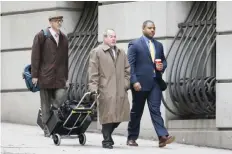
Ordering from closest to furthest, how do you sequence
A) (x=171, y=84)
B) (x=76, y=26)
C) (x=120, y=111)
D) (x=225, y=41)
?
1. (x=120, y=111)
2. (x=225, y=41)
3. (x=171, y=84)
4. (x=76, y=26)

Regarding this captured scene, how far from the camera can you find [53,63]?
13891 millimetres

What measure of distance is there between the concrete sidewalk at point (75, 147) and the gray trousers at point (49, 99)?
40 centimetres

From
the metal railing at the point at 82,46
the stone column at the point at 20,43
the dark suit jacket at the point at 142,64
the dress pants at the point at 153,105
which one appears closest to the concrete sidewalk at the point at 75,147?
the dress pants at the point at 153,105

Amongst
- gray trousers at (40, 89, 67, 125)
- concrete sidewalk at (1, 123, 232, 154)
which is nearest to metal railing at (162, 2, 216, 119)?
concrete sidewalk at (1, 123, 232, 154)

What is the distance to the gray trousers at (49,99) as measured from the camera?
45.7 feet

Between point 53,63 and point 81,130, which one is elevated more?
point 53,63

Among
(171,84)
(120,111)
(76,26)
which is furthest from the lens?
(76,26)

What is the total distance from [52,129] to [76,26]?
4137 mm

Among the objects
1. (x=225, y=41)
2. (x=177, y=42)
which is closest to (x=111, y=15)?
(x=177, y=42)

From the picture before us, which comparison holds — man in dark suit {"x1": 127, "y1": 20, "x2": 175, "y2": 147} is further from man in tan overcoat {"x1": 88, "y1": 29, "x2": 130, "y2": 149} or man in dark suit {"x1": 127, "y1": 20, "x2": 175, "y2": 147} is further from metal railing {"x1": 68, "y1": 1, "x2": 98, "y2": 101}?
metal railing {"x1": 68, "y1": 1, "x2": 98, "y2": 101}

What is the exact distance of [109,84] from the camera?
12.8 m

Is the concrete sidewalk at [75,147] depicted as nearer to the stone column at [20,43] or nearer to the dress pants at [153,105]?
the dress pants at [153,105]

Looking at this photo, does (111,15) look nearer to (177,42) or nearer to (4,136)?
(177,42)

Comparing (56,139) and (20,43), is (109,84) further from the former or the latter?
(20,43)
